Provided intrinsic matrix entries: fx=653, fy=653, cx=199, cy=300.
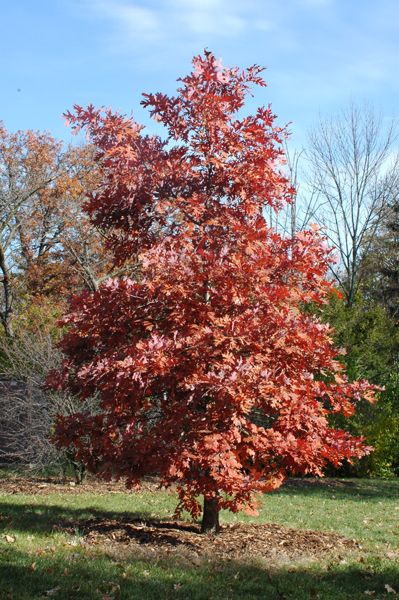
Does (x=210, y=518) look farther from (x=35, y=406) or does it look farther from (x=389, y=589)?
(x=35, y=406)

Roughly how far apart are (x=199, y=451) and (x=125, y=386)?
0.91 metres

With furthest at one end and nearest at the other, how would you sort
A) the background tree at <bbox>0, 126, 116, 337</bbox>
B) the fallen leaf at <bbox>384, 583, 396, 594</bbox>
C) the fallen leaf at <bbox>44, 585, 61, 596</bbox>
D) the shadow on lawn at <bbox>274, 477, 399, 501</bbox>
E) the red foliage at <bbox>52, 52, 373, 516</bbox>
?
the background tree at <bbox>0, 126, 116, 337</bbox> → the shadow on lawn at <bbox>274, 477, 399, 501</bbox> → the red foliage at <bbox>52, 52, 373, 516</bbox> → the fallen leaf at <bbox>384, 583, 396, 594</bbox> → the fallen leaf at <bbox>44, 585, 61, 596</bbox>

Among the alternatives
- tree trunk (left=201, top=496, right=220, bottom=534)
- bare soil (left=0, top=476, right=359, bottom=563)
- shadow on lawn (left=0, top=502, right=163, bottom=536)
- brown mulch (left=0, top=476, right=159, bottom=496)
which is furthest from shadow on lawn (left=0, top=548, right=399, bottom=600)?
brown mulch (left=0, top=476, right=159, bottom=496)

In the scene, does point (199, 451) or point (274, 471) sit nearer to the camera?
point (199, 451)

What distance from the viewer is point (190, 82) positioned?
7.02 meters

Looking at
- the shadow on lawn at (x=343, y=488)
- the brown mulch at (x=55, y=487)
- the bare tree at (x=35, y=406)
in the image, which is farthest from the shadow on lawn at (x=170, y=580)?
the shadow on lawn at (x=343, y=488)

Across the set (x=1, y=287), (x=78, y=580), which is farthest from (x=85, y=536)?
(x=1, y=287)

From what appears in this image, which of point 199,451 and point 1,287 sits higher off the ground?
point 1,287

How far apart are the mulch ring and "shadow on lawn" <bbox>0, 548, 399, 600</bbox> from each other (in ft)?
1.64

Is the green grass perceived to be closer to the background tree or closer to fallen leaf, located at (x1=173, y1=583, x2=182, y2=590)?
fallen leaf, located at (x1=173, y1=583, x2=182, y2=590)

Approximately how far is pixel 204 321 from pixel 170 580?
7.97ft

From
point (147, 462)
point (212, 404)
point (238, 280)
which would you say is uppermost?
point (238, 280)

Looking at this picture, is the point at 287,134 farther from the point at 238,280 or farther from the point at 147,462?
the point at 147,462

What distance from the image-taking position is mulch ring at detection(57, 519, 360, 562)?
6.31 meters
